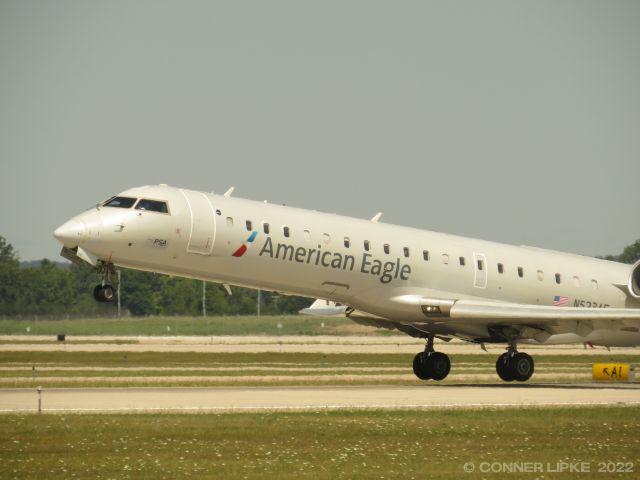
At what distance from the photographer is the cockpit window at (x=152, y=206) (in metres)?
34.8

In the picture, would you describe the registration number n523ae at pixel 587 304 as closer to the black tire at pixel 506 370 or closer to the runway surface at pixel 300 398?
the black tire at pixel 506 370

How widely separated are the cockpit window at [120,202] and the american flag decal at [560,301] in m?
15.6

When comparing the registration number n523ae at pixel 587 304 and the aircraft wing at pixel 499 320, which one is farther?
the registration number n523ae at pixel 587 304

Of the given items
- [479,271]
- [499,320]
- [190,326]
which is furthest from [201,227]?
[190,326]

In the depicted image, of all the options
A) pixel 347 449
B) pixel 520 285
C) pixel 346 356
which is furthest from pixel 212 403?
pixel 346 356

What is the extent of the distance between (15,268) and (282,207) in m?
82.7

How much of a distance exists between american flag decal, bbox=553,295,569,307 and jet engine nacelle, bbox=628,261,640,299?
277cm

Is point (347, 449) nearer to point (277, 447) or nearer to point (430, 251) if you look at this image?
point (277, 447)

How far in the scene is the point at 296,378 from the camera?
4222 centimetres

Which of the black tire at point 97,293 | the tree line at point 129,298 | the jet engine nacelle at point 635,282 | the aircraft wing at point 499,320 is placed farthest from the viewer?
the tree line at point 129,298

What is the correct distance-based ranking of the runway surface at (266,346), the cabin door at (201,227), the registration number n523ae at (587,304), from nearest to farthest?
the cabin door at (201,227) → the registration number n523ae at (587,304) → the runway surface at (266,346)

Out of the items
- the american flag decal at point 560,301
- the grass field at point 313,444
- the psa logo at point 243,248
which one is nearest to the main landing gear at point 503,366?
the american flag decal at point 560,301

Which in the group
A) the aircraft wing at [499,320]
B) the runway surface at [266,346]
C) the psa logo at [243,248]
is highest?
the psa logo at [243,248]

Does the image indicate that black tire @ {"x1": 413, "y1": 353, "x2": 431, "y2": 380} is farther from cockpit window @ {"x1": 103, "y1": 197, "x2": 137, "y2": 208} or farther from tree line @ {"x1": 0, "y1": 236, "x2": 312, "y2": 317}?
tree line @ {"x1": 0, "y1": 236, "x2": 312, "y2": 317}
